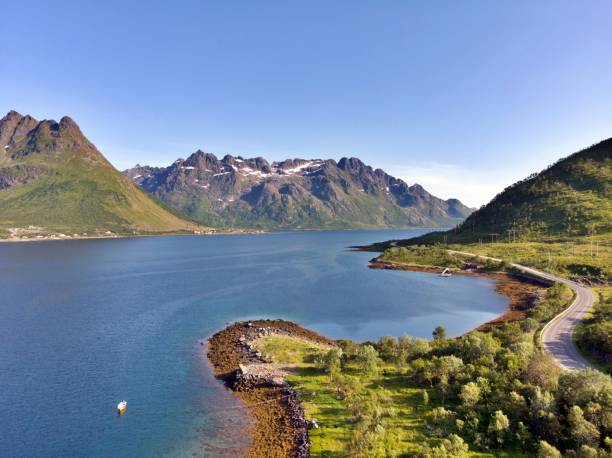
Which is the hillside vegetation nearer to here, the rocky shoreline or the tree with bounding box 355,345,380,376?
the tree with bounding box 355,345,380,376

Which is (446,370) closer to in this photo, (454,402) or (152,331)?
(454,402)

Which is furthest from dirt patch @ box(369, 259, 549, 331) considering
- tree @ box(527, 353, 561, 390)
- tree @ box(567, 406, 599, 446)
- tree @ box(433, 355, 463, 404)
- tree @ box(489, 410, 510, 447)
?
tree @ box(567, 406, 599, 446)

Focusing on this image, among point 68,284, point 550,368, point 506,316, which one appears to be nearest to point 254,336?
point 550,368

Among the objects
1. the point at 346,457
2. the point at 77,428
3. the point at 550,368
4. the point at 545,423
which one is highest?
the point at 550,368

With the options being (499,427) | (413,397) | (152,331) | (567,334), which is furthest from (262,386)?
(567,334)

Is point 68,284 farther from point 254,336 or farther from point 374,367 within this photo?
point 374,367

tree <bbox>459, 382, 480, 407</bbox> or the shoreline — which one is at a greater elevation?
tree <bbox>459, 382, 480, 407</bbox>
